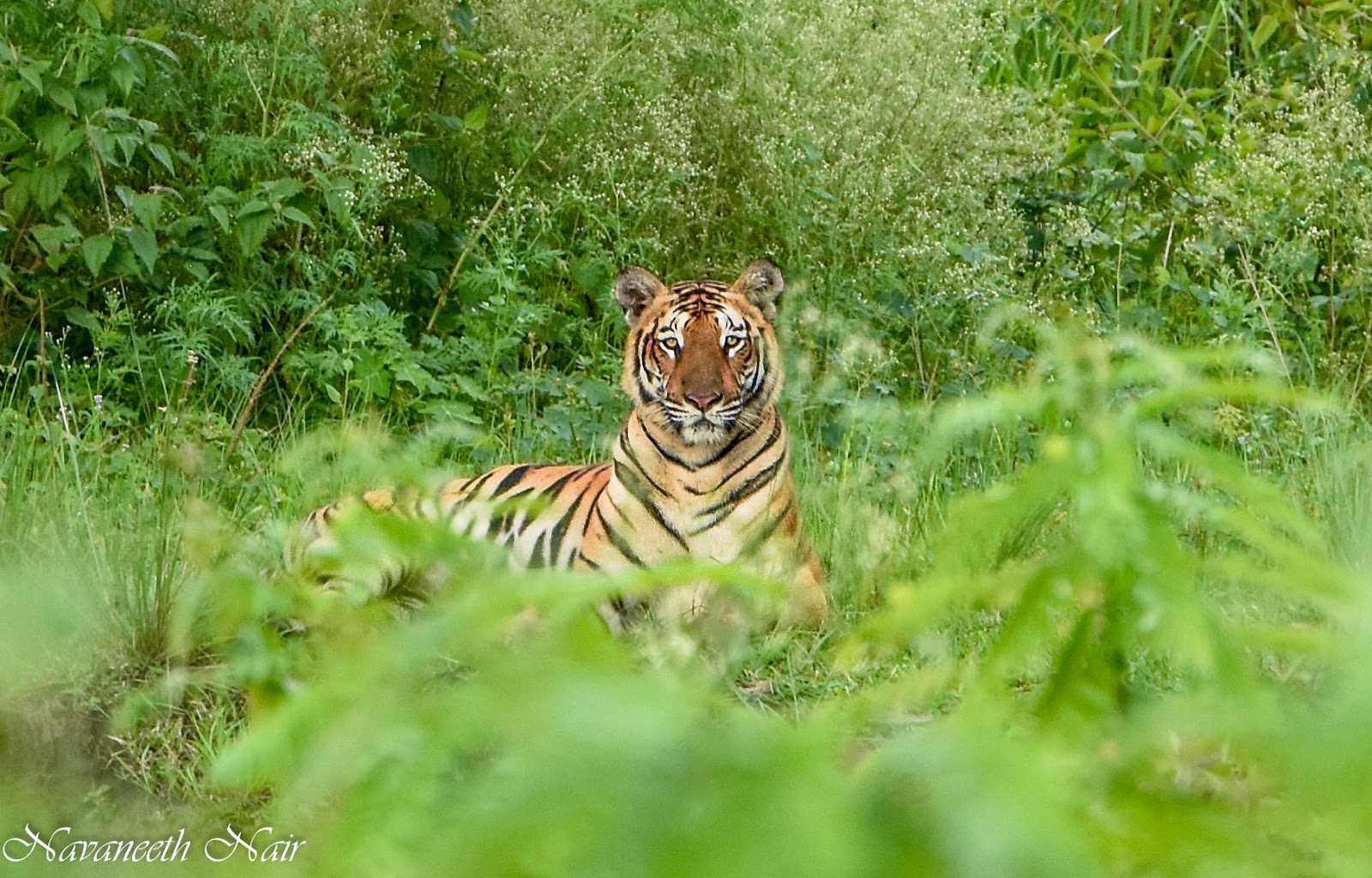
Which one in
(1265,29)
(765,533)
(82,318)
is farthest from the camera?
(1265,29)

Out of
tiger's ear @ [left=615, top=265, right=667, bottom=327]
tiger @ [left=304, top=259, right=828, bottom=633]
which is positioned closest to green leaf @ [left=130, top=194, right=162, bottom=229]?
tiger @ [left=304, top=259, right=828, bottom=633]

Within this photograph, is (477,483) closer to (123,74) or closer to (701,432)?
(701,432)

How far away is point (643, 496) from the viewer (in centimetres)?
423

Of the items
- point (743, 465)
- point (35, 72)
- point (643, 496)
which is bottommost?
point (643, 496)

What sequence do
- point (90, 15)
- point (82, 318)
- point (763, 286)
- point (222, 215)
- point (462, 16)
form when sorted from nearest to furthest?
point (763, 286), point (90, 15), point (222, 215), point (82, 318), point (462, 16)

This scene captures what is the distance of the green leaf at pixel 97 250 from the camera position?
5.12 m

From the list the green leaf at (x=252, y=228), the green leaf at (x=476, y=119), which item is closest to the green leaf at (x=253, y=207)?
the green leaf at (x=252, y=228)

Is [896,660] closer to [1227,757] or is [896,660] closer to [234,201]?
[1227,757]

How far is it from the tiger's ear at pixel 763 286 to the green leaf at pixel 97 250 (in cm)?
198

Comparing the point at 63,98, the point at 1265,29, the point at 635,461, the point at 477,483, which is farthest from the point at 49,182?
the point at 1265,29

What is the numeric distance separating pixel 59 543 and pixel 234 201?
2442 millimetres

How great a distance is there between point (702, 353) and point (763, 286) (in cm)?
34

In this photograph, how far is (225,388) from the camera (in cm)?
559

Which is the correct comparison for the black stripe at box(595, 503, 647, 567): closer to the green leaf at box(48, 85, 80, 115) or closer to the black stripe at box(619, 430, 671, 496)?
the black stripe at box(619, 430, 671, 496)
